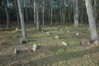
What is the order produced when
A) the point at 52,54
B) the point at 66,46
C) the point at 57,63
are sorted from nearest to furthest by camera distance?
the point at 57,63, the point at 52,54, the point at 66,46

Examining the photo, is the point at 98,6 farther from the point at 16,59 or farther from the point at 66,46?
the point at 16,59

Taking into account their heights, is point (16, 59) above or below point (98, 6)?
below

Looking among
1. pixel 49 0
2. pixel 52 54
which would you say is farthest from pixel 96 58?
pixel 49 0

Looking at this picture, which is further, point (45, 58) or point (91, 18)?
point (91, 18)

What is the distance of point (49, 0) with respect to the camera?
36.6 meters

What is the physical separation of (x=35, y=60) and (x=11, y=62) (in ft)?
3.40

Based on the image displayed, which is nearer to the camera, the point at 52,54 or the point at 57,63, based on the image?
the point at 57,63

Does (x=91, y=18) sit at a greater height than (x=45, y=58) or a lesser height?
greater

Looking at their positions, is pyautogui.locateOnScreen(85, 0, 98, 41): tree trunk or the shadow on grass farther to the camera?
pyautogui.locateOnScreen(85, 0, 98, 41): tree trunk

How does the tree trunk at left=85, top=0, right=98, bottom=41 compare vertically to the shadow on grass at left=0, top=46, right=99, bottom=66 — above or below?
above

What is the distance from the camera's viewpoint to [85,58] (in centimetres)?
644

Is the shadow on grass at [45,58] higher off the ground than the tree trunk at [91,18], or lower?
lower

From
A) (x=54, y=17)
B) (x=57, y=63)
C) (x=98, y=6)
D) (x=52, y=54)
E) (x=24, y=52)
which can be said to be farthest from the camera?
(x=54, y=17)

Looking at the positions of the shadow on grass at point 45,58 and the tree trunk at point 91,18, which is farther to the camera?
the tree trunk at point 91,18
